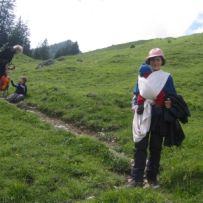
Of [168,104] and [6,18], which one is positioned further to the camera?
[6,18]

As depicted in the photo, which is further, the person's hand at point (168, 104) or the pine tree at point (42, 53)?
the pine tree at point (42, 53)

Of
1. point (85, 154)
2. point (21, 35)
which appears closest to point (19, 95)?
point (85, 154)

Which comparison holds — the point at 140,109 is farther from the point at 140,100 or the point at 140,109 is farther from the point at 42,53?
the point at 42,53

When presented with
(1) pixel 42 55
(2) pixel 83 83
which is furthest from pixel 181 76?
(1) pixel 42 55

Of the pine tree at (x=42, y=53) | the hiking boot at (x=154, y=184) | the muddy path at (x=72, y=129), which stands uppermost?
the pine tree at (x=42, y=53)

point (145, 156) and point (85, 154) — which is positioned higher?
point (145, 156)

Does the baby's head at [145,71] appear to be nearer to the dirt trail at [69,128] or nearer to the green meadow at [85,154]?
the green meadow at [85,154]

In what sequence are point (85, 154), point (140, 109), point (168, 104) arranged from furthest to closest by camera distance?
point (85, 154) < point (140, 109) < point (168, 104)

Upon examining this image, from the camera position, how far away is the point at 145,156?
1145cm

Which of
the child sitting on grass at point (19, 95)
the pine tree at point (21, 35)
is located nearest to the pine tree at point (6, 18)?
the pine tree at point (21, 35)

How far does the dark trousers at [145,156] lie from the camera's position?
449 inches

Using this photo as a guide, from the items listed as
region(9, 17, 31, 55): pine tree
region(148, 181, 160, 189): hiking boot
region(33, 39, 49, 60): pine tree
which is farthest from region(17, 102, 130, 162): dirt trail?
region(33, 39, 49, 60): pine tree

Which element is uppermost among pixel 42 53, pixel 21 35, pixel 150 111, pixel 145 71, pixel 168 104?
pixel 21 35

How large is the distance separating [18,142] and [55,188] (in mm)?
4210
